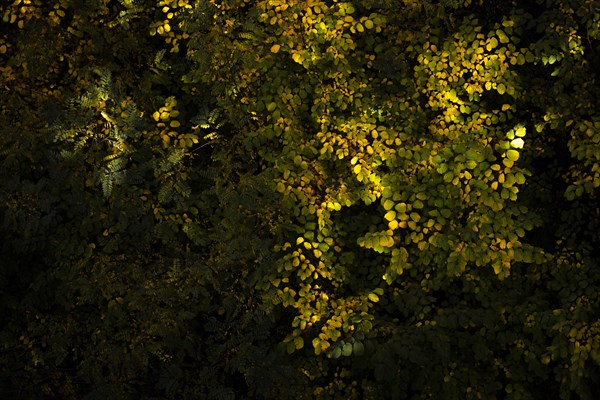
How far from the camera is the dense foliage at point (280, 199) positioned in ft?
15.7

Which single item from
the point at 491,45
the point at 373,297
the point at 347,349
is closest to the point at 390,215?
the point at 373,297

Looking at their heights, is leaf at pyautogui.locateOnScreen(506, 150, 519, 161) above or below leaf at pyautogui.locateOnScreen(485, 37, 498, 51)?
below

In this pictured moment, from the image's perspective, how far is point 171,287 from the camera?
488cm

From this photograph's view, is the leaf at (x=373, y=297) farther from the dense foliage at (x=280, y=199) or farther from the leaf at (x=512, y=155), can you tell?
the leaf at (x=512, y=155)

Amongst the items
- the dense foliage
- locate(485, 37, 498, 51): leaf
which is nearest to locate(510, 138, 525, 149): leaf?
the dense foliage

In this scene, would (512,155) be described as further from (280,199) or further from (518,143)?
(280,199)

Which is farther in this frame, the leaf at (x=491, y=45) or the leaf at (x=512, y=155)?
the leaf at (x=491, y=45)

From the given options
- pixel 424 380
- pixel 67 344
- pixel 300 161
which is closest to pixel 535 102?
pixel 300 161

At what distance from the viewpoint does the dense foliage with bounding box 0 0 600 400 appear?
15.7ft

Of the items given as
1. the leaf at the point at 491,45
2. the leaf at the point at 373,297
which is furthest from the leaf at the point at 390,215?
the leaf at the point at 491,45

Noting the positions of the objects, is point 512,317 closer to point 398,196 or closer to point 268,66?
point 398,196

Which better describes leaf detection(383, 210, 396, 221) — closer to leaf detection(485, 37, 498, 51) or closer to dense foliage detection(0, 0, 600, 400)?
dense foliage detection(0, 0, 600, 400)

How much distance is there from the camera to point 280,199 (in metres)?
5.02

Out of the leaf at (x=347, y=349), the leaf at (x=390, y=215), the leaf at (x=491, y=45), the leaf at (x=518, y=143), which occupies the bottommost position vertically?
the leaf at (x=347, y=349)
